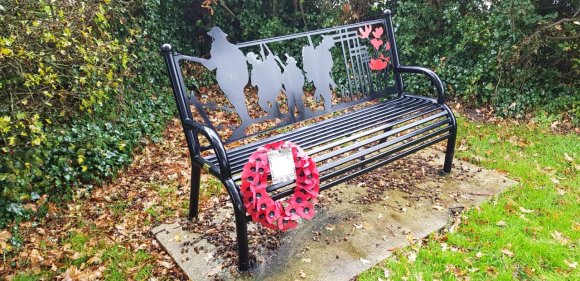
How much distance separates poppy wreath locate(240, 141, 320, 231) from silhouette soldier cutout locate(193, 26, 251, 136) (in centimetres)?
57

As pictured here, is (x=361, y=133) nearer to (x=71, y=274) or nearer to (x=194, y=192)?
(x=194, y=192)

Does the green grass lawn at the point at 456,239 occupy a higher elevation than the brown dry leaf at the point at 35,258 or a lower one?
lower

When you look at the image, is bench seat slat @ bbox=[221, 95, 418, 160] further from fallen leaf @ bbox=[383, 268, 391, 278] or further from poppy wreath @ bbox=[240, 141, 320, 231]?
fallen leaf @ bbox=[383, 268, 391, 278]

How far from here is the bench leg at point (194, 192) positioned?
263 cm

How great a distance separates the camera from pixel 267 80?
2.77 meters

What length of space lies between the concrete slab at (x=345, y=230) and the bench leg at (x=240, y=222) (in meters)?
0.11

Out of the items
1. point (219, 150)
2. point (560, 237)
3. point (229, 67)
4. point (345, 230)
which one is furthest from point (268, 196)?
point (560, 237)

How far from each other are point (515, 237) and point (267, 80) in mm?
1926

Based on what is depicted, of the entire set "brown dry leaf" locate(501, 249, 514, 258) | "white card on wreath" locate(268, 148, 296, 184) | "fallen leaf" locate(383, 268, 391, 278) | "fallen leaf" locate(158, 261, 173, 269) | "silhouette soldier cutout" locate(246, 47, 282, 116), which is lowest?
"brown dry leaf" locate(501, 249, 514, 258)

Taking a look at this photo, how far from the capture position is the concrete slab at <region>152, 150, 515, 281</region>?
7.85 ft

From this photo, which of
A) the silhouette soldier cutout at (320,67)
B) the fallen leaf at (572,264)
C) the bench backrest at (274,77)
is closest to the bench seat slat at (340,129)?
the bench backrest at (274,77)

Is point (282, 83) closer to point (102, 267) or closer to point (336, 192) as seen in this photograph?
point (336, 192)

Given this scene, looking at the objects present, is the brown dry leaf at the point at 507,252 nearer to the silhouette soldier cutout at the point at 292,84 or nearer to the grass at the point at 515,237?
the grass at the point at 515,237

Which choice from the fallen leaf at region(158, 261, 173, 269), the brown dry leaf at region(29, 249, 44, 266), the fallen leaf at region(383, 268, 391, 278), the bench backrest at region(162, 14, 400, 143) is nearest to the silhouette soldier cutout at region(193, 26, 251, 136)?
the bench backrest at region(162, 14, 400, 143)
